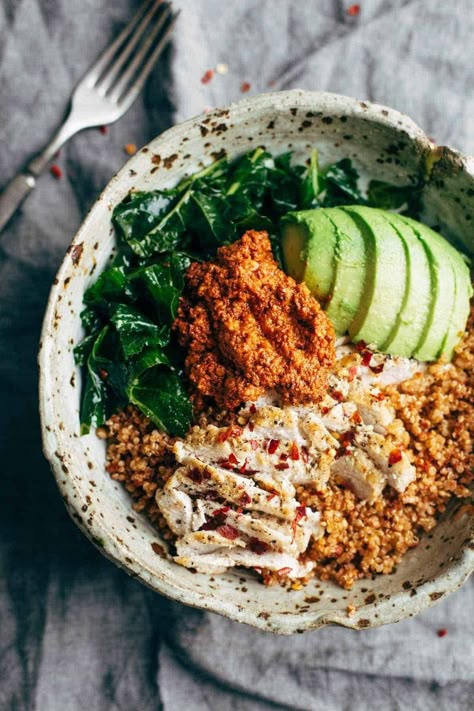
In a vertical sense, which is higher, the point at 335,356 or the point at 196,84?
the point at 196,84

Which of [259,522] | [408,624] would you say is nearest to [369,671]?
[408,624]

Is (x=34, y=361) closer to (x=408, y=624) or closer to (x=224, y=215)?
(x=224, y=215)

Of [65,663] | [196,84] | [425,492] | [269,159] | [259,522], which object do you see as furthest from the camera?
[196,84]

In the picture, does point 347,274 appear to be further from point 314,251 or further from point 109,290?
point 109,290

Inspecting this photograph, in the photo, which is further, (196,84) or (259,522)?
(196,84)

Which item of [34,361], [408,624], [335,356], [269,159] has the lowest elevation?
[408,624]

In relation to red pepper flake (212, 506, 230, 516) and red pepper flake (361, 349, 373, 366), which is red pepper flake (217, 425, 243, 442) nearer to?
red pepper flake (212, 506, 230, 516)
